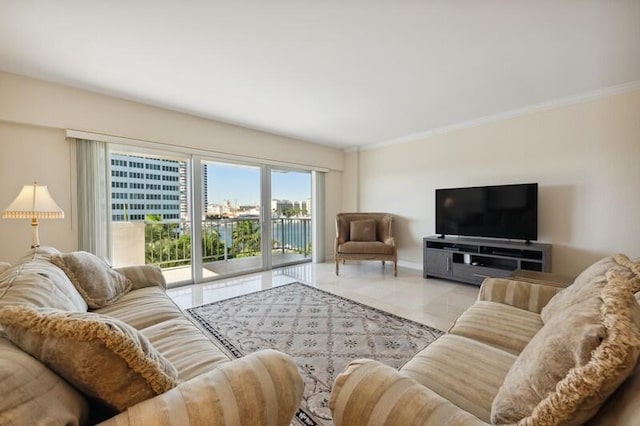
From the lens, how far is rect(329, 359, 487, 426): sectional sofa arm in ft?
2.27

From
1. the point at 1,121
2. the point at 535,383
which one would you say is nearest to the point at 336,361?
the point at 535,383

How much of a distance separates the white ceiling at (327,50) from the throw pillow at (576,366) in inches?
72.8

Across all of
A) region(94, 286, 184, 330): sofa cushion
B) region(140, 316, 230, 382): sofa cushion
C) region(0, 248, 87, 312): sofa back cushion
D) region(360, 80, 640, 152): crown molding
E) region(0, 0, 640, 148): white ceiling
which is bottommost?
region(140, 316, 230, 382): sofa cushion

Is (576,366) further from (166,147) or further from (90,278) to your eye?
(166,147)

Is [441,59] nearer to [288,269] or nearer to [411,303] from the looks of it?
[411,303]

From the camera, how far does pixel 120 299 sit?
5.97ft

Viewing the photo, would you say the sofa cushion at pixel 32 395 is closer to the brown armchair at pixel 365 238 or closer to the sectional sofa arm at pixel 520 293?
the sectional sofa arm at pixel 520 293

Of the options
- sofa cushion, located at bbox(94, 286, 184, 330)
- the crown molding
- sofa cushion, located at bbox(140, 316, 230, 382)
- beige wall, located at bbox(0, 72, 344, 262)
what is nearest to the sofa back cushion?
sofa cushion, located at bbox(94, 286, 184, 330)

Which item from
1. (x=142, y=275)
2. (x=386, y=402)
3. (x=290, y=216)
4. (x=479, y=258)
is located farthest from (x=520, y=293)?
(x=290, y=216)

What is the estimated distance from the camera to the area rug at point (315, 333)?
168cm

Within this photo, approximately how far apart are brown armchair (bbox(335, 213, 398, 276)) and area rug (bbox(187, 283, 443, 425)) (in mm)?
1171

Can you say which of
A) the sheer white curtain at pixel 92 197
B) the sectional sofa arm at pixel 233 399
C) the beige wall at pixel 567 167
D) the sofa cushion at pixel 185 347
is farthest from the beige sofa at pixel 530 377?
the sheer white curtain at pixel 92 197

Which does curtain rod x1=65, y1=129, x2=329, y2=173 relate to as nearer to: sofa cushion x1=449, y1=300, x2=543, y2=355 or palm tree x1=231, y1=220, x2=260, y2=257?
palm tree x1=231, y1=220, x2=260, y2=257

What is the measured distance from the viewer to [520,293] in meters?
1.72
